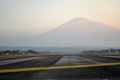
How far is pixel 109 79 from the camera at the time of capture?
10969 millimetres

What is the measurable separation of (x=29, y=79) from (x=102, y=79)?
3228mm

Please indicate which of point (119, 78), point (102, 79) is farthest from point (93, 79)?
point (119, 78)

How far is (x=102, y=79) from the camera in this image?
1095 cm

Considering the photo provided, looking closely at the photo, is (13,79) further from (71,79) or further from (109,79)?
(109,79)

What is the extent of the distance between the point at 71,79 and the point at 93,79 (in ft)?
3.21

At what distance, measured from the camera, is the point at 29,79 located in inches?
444

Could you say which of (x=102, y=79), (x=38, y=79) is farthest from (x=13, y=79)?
(x=102, y=79)

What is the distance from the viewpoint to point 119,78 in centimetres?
1132

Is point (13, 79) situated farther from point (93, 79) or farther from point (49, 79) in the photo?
point (93, 79)

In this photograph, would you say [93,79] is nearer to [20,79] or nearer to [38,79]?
[38,79]

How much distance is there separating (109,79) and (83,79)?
44.4 inches

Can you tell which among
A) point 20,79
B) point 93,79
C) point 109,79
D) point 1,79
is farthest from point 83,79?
point 1,79

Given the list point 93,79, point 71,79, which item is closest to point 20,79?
point 71,79

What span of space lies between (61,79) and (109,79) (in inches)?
82.9
